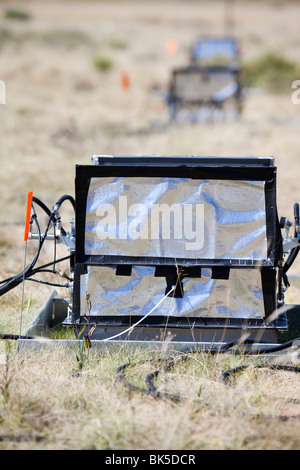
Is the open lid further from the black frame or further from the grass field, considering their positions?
the grass field

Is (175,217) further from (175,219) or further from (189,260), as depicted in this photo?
(189,260)

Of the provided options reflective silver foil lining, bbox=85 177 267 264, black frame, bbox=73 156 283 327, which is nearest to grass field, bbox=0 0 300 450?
black frame, bbox=73 156 283 327

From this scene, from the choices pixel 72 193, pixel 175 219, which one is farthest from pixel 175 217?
pixel 72 193

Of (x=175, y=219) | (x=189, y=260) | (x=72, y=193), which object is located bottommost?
(x=189, y=260)

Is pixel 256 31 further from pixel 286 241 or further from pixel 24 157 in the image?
pixel 286 241

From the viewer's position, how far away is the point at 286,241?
11.6 feet

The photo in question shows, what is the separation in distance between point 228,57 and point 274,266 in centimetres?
1744

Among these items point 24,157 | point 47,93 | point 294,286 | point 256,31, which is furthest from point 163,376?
point 256,31

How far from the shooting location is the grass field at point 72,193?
2.68 meters

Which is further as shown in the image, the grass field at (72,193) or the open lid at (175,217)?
the open lid at (175,217)

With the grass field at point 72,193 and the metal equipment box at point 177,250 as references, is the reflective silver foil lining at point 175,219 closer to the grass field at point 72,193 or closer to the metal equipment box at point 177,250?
the metal equipment box at point 177,250

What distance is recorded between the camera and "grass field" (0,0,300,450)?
8.79 ft

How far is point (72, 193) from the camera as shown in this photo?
317 inches

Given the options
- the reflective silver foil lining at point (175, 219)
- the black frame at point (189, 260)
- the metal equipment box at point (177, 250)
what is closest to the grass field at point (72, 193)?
the metal equipment box at point (177, 250)
